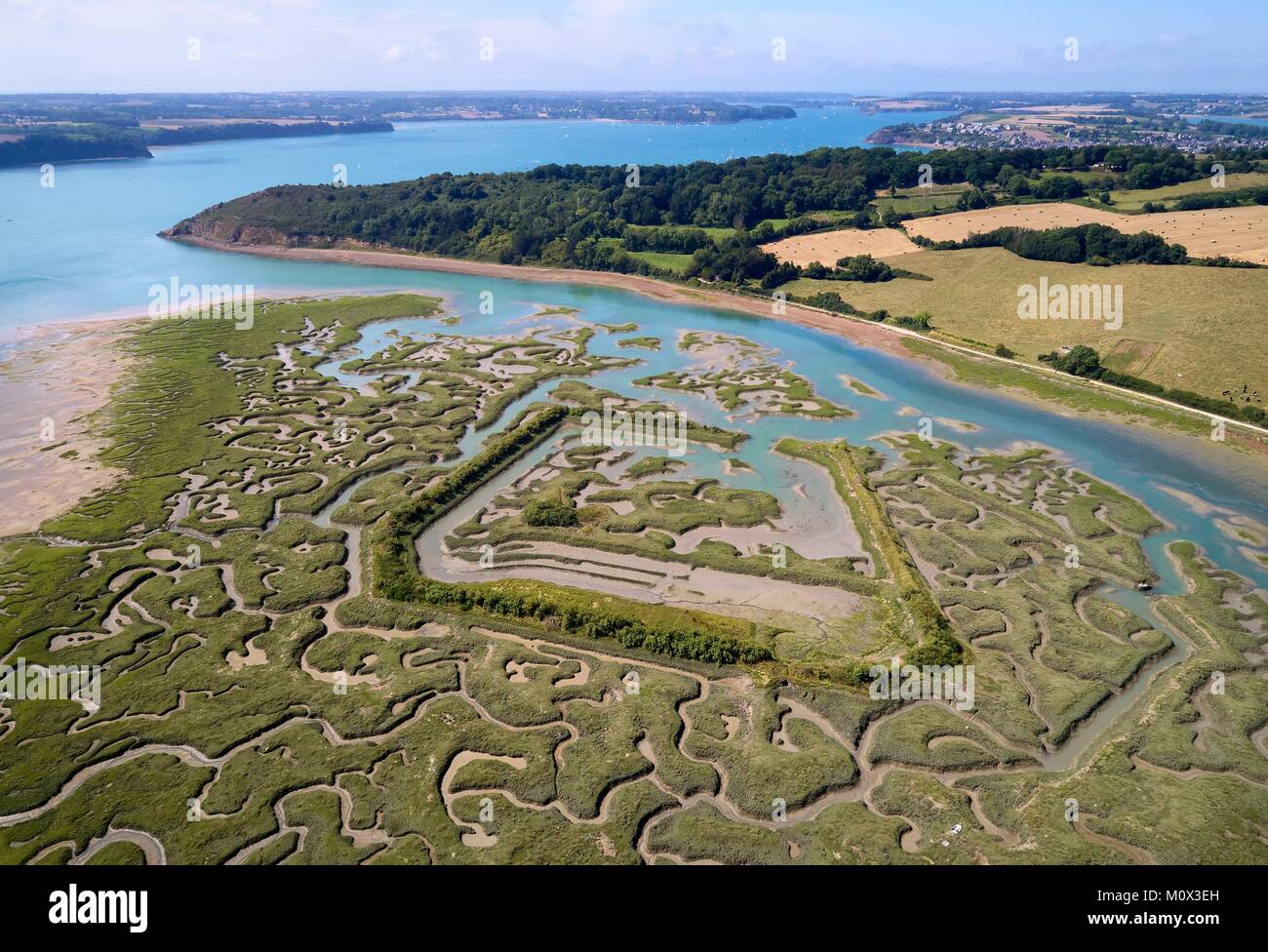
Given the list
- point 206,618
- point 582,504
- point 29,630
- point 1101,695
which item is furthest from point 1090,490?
point 29,630

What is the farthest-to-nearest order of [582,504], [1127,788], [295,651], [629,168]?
[629,168]
[582,504]
[295,651]
[1127,788]

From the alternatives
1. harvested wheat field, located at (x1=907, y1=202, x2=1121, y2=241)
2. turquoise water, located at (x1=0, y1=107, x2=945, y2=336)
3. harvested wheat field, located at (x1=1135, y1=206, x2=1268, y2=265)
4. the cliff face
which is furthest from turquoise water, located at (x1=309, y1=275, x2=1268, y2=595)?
the cliff face

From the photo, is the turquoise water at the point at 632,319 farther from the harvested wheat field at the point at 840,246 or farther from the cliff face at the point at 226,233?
the harvested wheat field at the point at 840,246

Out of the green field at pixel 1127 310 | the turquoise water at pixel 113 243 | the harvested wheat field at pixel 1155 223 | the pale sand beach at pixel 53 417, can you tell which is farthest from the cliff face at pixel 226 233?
the harvested wheat field at pixel 1155 223

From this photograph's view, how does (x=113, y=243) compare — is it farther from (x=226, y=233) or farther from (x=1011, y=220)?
(x=1011, y=220)

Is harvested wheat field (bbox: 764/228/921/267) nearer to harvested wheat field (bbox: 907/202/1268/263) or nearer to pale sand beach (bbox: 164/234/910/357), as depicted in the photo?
harvested wheat field (bbox: 907/202/1268/263)

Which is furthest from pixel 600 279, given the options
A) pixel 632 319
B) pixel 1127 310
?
pixel 1127 310
